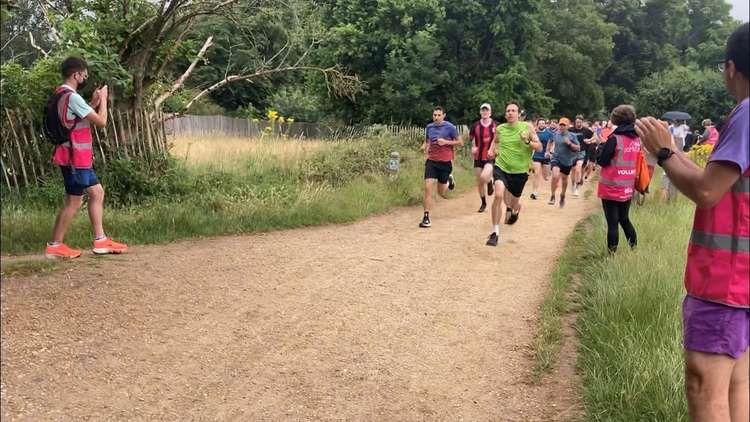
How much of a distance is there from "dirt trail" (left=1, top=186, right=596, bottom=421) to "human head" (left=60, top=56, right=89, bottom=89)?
91 centimetres

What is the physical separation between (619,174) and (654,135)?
4204 mm

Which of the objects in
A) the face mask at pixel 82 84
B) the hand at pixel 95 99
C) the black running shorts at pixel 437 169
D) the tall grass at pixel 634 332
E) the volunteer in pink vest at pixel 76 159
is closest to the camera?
the volunteer in pink vest at pixel 76 159

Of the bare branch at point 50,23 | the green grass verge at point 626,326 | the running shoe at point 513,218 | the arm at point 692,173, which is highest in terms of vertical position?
the bare branch at point 50,23

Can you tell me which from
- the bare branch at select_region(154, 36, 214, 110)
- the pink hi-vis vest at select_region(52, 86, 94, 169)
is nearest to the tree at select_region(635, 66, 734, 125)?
the bare branch at select_region(154, 36, 214, 110)

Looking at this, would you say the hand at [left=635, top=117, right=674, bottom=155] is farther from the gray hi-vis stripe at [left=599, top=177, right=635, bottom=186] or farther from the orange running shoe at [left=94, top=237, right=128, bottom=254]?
the gray hi-vis stripe at [left=599, top=177, right=635, bottom=186]

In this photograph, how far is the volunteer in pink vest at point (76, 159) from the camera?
8.81 feet

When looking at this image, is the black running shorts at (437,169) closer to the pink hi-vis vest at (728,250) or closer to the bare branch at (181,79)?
the bare branch at (181,79)

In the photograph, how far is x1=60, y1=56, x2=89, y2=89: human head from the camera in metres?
2.60

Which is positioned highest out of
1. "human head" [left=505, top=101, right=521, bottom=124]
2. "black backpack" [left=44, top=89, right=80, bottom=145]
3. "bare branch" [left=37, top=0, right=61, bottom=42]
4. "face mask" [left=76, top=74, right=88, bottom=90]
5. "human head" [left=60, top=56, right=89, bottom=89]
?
"bare branch" [left=37, top=0, right=61, bottom=42]

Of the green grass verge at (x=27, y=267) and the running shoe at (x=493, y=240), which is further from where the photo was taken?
the running shoe at (x=493, y=240)

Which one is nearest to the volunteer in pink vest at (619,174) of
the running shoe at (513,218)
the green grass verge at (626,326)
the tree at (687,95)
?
the green grass verge at (626,326)

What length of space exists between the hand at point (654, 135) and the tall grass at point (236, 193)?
2.35 metres

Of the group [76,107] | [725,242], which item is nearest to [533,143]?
[725,242]

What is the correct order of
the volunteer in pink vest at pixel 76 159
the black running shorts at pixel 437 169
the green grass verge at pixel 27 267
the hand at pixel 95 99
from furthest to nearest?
the black running shorts at pixel 437 169, the hand at pixel 95 99, the volunteer in pink vest at pixel 76 159, the green grass verge at pixel 27 267
